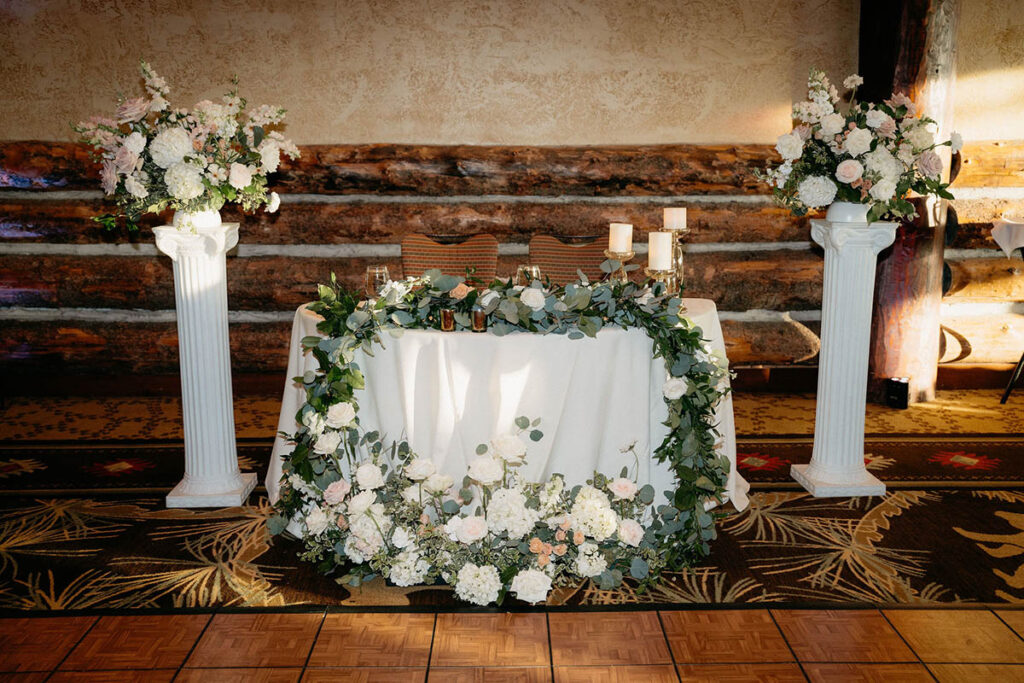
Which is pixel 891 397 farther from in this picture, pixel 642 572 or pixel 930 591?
pixel 642 572

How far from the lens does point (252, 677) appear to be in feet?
8.96

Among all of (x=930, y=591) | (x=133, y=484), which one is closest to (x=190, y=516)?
(x=133, y=484)

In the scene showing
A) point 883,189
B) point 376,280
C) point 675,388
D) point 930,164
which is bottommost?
→ point 675,388

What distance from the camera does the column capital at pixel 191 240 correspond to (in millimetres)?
3973

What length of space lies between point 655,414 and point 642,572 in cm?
62

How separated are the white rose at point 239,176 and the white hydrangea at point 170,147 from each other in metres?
0.20

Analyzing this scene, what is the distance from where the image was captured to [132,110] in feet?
12.2

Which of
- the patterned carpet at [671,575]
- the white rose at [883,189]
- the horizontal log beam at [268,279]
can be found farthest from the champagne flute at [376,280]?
the horizontal log beam at [268,279]

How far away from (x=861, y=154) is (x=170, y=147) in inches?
123

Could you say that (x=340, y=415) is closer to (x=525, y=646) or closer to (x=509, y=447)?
(x=509, y=447)

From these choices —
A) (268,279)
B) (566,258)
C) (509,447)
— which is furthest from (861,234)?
(268,279)

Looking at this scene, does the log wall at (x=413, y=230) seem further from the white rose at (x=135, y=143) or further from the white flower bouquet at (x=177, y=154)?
the white rose at (x=135, y=143)

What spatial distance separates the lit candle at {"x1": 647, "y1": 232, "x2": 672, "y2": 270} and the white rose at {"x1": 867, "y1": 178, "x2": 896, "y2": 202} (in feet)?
3.54

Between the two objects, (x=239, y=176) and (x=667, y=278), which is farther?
(x=239, y=176)
